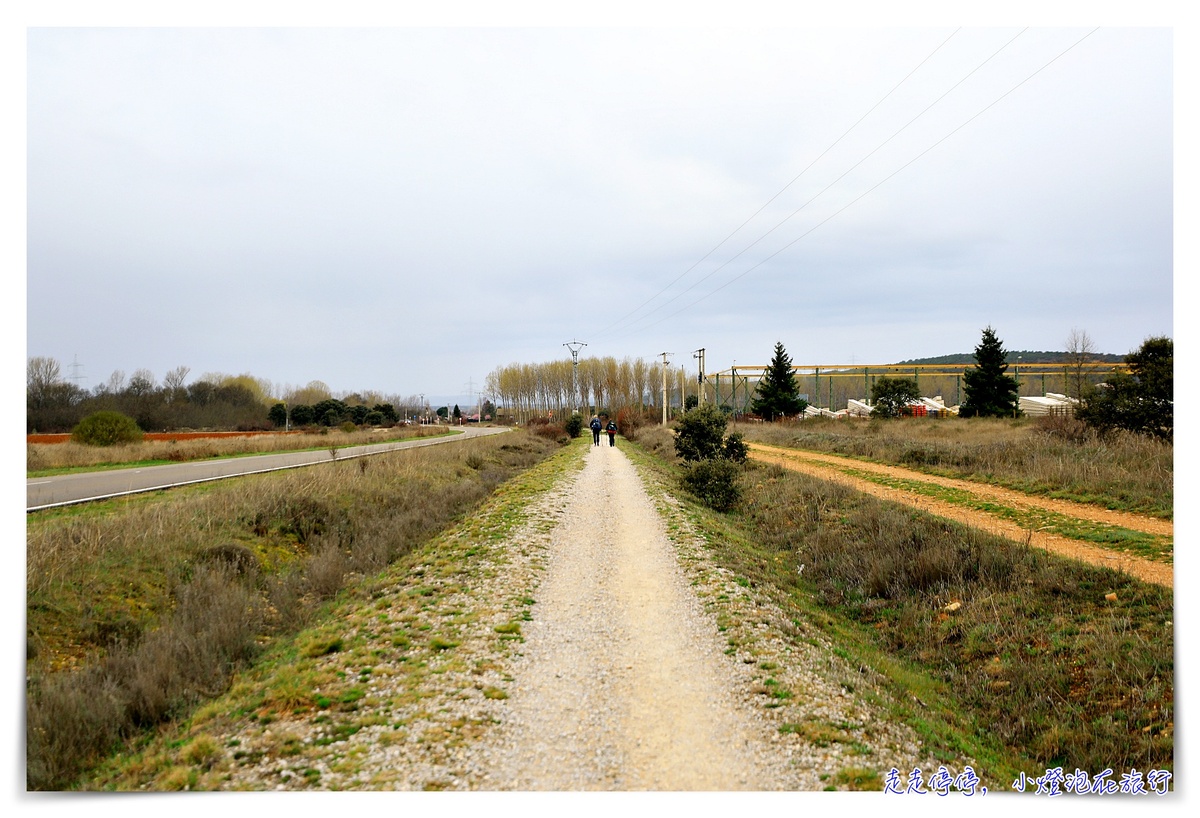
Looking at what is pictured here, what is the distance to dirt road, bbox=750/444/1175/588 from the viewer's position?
816 centimetres

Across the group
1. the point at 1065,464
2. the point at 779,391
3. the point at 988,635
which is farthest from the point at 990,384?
the point at 988,635

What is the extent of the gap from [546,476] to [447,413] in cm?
11035

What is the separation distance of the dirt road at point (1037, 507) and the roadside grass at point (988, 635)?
572 mm

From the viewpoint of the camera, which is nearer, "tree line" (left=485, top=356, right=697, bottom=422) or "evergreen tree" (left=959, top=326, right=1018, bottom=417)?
"evergreen tree" (left=959, top=326, right=1018, bottom=417)

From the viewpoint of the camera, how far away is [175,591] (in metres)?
9.18

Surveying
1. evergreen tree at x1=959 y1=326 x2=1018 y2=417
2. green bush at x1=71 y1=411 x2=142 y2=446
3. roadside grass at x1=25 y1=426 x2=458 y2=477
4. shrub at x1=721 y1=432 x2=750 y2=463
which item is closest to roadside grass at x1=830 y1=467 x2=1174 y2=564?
shrub at x1=721 y1=432 x2=750 y2=463

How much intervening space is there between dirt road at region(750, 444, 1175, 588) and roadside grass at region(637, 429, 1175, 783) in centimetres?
57

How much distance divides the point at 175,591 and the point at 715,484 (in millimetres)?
13194

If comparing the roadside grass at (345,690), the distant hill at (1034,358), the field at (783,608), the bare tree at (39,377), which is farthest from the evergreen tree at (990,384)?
the bare tree at (39,377)

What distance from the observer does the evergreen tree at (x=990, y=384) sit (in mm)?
46438

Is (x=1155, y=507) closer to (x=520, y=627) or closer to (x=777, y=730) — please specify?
(x=777, y=730)

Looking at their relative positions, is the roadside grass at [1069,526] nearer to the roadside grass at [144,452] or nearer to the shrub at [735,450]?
the shrub at [735,450]

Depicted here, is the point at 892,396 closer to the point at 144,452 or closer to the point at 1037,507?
the point at 1037,507

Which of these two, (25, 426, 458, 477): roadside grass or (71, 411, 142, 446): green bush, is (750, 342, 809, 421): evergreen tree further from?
(71, 411, 142, 446): green bush
